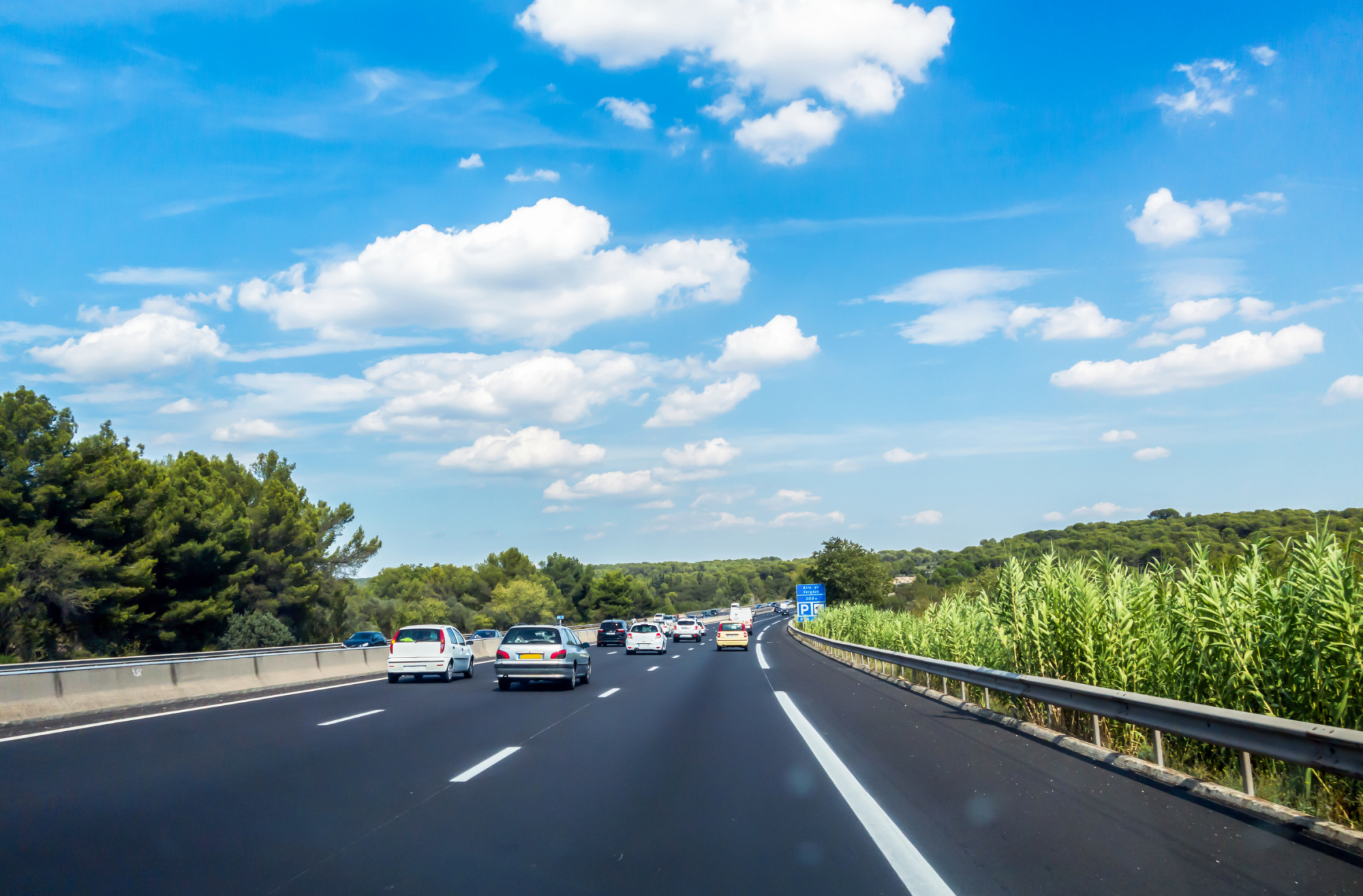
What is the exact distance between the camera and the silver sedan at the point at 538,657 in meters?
22.0

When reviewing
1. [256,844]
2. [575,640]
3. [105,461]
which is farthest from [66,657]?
[256,844]

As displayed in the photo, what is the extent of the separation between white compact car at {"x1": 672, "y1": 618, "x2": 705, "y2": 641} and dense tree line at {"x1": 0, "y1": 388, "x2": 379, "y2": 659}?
1094 inches

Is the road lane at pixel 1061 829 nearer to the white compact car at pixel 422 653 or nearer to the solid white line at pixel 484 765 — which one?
the solid white line at pixel 484 765

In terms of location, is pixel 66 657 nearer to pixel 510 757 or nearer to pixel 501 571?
pixel 510 757

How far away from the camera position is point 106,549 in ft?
153

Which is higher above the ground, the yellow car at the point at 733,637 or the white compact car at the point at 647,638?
the white compact car at the point at 647,638

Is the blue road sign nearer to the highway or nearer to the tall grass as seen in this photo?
the tall grass

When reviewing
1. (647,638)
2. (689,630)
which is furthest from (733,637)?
(689,630)

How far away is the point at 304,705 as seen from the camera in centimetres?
1877

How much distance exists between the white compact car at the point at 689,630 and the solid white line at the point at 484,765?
196ft

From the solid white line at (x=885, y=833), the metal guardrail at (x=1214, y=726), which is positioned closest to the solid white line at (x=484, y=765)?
the solid white line at (x=885, y=833)

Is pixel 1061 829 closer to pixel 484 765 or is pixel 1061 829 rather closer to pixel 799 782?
pixel 799 782

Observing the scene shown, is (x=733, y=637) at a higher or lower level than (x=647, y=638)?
lower

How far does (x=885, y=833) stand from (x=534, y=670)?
621 inches
